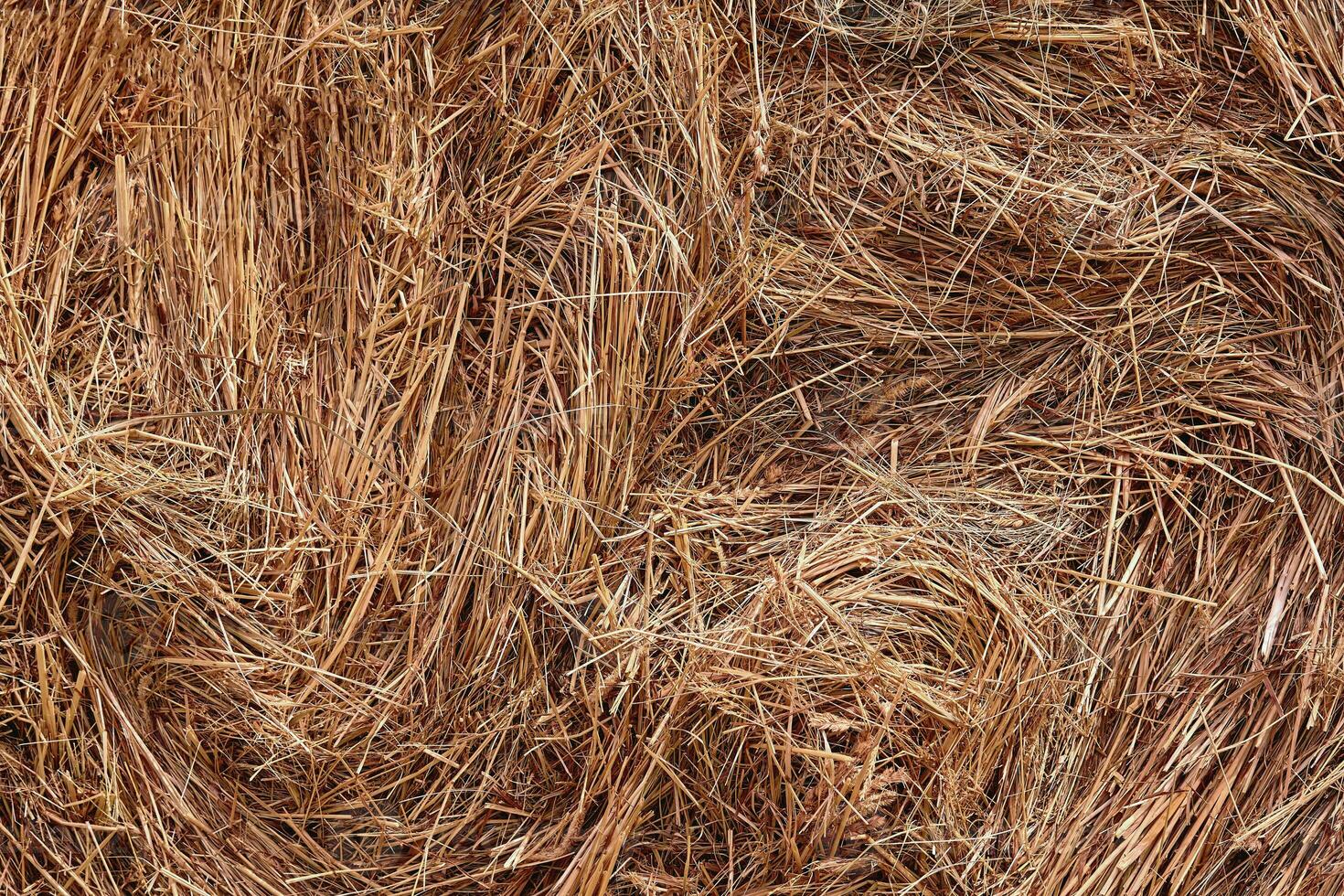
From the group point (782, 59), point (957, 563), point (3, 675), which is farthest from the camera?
point (782, 59)

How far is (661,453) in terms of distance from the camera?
68.9 inches

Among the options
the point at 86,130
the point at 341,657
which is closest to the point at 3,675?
the point at 341,657

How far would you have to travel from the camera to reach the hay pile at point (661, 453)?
1.64m

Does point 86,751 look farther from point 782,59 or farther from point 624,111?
point 782,59

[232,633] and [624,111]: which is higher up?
[624,111]

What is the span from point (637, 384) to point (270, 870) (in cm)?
92

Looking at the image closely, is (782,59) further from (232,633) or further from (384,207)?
(232,633)

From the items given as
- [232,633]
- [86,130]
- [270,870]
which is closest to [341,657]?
[232,633]

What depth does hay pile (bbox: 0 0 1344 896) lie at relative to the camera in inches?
64.4

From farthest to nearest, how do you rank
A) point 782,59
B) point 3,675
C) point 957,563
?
point 782,59 → point 957,563 → point 3,675

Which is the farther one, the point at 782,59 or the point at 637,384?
the point at 782,59

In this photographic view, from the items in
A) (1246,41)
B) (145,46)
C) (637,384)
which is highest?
(1246,41)

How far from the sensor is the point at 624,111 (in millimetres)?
1746

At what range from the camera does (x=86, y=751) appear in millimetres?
1624
